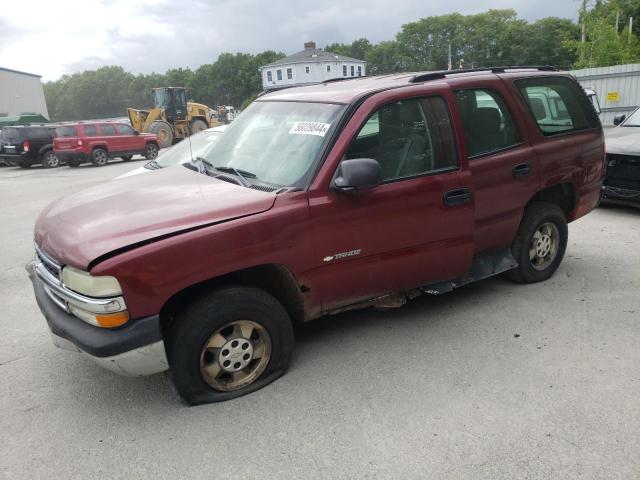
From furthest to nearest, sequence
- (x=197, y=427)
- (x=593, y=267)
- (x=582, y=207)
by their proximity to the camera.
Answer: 1. (x=593, y=267)
2. (x=582, y=207)
3. (x=197, y=427)

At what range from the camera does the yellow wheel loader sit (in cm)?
2684

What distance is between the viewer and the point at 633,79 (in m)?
18.0

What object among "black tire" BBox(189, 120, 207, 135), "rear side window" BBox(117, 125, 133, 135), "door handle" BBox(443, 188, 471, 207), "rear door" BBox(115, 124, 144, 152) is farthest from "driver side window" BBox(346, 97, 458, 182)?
"black tire" BBox(189, 120, 207, 135)

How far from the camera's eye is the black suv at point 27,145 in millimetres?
19656

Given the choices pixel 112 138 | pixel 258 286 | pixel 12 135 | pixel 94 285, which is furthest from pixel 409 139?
pixel 12 135

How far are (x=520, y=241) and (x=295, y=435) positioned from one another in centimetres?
284


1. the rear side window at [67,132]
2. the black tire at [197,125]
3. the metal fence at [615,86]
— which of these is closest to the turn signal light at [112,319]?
the metal fence at [615,86]

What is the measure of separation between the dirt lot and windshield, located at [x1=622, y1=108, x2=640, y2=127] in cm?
521

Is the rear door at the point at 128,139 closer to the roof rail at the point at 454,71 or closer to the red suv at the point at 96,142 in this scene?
the red suv at the point at 96,142

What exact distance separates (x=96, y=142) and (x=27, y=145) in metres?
2.51

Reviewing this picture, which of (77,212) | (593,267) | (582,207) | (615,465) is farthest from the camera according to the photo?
(593,267)

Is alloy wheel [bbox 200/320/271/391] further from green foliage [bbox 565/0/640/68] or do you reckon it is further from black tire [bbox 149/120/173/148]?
green foliage [bbox 565/0/640/68]

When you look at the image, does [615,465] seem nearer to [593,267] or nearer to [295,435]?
[295,435]

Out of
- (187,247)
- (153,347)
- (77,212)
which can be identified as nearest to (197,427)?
(153,347)
